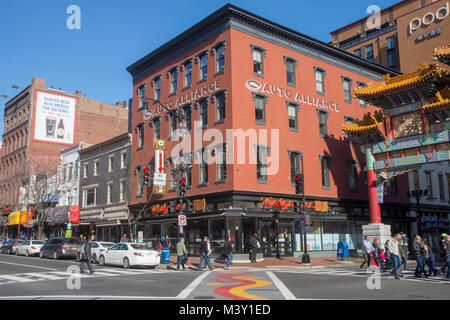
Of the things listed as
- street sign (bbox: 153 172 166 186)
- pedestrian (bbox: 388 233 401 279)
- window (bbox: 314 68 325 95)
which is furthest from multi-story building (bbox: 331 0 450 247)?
street sign (bbox: 153 172 166 186)

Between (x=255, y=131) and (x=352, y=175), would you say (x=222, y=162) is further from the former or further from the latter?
(x=352, y=175)

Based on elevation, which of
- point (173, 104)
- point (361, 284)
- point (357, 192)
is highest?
point (173, 104)

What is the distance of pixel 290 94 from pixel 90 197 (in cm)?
2543

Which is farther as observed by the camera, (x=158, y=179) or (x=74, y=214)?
(x=74, y=214)

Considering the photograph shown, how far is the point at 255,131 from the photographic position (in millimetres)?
30938

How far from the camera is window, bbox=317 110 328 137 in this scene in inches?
1439

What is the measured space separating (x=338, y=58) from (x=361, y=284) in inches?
1131

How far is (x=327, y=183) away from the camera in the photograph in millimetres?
35719

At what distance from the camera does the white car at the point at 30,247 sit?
1436 inches

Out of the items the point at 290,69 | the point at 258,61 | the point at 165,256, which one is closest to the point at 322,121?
the point at 290,69

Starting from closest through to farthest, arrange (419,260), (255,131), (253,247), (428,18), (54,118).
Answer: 1. (419,260)
2. (253,247)
3. (255,131)
4. (428,18)
5. (54,118)

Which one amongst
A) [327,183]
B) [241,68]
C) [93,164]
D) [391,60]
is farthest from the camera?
[391,60]

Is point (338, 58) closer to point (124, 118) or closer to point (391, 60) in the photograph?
point (391, 60)
